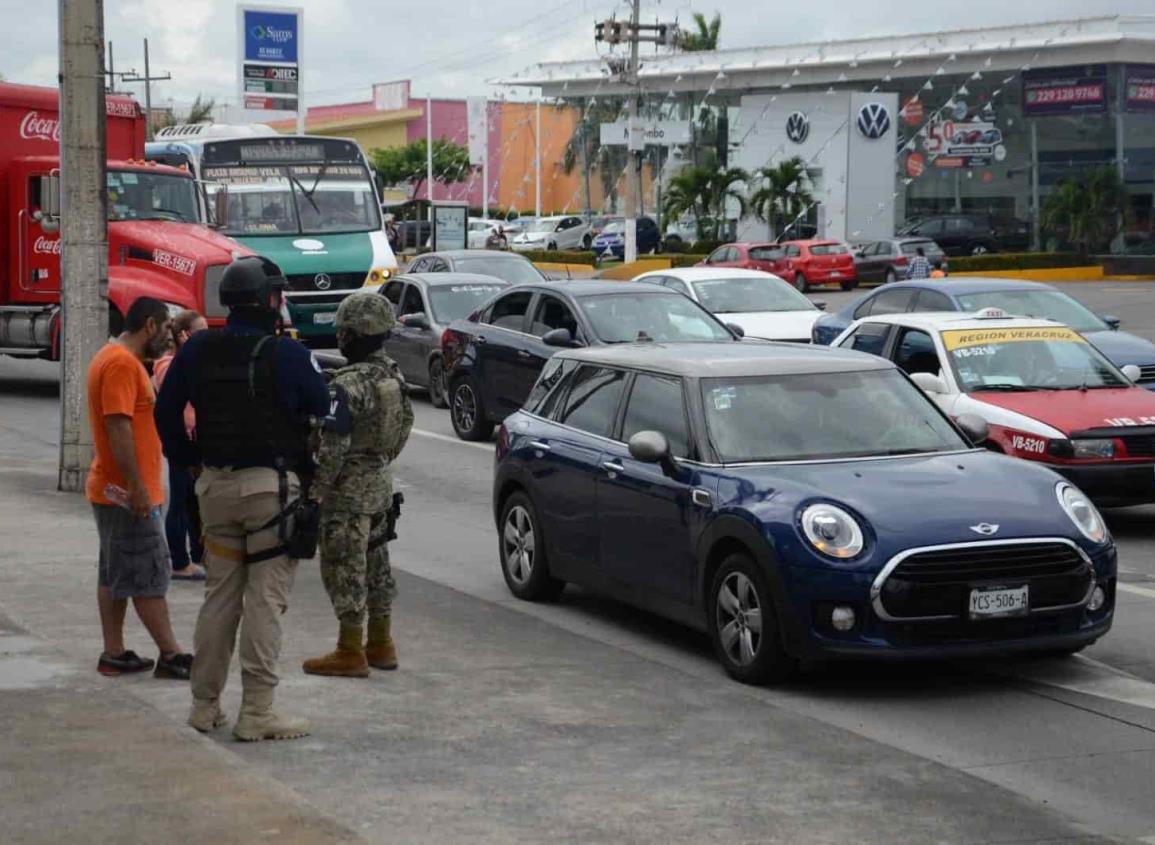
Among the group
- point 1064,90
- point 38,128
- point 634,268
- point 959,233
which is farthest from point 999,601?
point 1064,90

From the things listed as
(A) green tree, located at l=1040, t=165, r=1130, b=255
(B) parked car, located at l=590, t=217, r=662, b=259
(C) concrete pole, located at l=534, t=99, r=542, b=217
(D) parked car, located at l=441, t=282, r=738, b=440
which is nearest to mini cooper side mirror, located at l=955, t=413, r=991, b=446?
(D) parked car, located at l=441, t=282, r=738, b=440

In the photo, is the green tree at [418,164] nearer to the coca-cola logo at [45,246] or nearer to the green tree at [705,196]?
the green tree at [705,196]


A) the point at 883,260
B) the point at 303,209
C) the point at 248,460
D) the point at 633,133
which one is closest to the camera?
the point at 248,460

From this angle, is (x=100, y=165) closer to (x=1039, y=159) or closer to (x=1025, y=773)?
(x=1025, y=773)

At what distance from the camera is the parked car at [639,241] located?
68.4 metres

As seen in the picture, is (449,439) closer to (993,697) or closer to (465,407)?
(465,407)

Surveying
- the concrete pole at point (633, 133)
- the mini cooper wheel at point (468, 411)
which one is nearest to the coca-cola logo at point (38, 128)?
the mini cooper wheel at point (468, 411)

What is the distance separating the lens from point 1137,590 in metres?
11.4

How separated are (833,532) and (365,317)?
231cm

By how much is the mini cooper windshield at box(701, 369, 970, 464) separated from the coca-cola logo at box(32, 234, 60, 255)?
1533cm

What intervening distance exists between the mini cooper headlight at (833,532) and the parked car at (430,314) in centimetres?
1367

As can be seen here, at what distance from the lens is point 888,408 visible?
32.2 ft

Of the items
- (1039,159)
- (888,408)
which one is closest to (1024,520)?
(888,408)

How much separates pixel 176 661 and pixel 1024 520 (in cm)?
392
